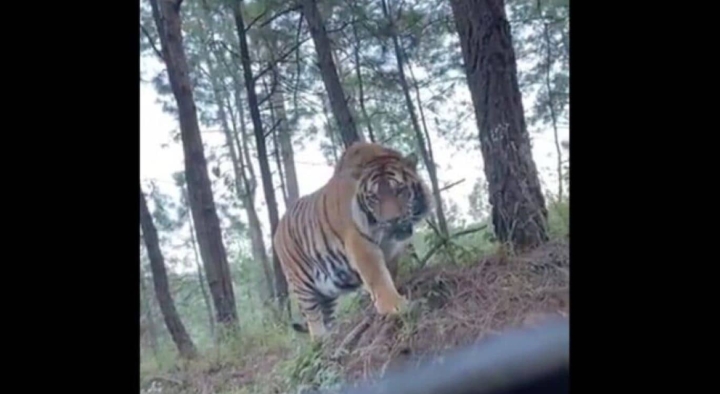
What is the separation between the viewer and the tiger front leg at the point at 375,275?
169cm

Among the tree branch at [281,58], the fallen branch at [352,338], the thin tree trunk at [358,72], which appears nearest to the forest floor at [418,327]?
the fallen branch at [352,338]

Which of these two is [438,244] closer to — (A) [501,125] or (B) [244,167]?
(A) [501,125]

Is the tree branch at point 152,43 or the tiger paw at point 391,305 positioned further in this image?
the tiger paw at point 391,305

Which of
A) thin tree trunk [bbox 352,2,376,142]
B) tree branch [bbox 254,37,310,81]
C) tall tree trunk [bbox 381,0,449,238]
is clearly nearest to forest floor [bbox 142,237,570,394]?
tall tree trunk [bbox 381,0,449,238]

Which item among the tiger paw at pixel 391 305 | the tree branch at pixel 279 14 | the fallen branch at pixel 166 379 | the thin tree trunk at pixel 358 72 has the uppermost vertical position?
the tree branch at pixel 279 14

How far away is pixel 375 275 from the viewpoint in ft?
5.59

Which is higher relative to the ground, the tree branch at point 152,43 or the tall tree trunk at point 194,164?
the tree branch at point 152,43

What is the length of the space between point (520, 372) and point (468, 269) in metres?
0.24

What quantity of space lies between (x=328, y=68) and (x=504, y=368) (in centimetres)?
70

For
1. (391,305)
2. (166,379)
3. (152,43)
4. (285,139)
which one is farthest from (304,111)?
(166,379)

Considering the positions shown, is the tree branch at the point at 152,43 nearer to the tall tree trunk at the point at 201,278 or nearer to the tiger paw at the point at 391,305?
the tall tree trunk at the point at 201,278

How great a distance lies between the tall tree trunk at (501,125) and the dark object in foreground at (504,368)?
192mm
